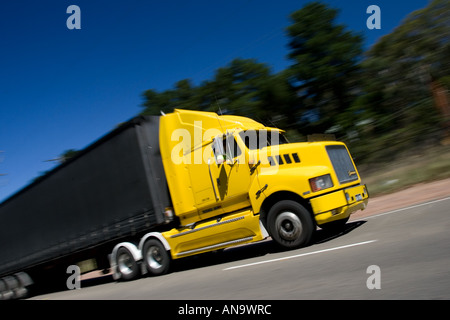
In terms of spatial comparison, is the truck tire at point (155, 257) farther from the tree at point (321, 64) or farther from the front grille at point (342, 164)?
the tree at point (321, 64)

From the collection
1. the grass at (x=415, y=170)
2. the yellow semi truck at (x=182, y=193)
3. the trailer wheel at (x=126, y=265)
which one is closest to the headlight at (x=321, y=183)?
the yellow semi truck at (x=182, y=193)

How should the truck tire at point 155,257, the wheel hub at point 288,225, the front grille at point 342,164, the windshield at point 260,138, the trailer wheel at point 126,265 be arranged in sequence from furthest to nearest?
1. the trailer wheel at point 126,265
2. the truck tire at point 155,257
3. the windshield at point 260,138
4. the front grille at point 342,164
5. the wheel hub at point 288,225

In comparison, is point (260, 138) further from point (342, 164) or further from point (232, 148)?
point (342, 164)

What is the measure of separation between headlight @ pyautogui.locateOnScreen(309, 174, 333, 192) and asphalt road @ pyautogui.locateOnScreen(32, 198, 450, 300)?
1069mm

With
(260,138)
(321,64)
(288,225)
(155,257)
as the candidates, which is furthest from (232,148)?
(321,64)

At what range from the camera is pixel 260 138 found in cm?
889

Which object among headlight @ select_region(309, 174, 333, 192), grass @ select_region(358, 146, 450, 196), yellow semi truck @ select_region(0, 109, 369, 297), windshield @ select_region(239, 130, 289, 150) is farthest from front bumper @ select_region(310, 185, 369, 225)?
grass @ select_region(358, 146, 450, 196)

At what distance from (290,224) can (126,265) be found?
4.69 m

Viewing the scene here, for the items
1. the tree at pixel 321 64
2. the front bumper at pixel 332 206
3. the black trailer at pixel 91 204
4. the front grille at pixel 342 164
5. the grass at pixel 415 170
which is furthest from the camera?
the tree at pixel 321 64

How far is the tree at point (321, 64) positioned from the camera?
2525cm

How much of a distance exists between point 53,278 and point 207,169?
7780 mm

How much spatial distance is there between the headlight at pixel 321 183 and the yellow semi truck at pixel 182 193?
2 centimetres

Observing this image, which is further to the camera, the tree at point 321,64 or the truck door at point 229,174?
the tree at point 321,64

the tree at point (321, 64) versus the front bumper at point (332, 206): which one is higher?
the tree at point (321, 64)
